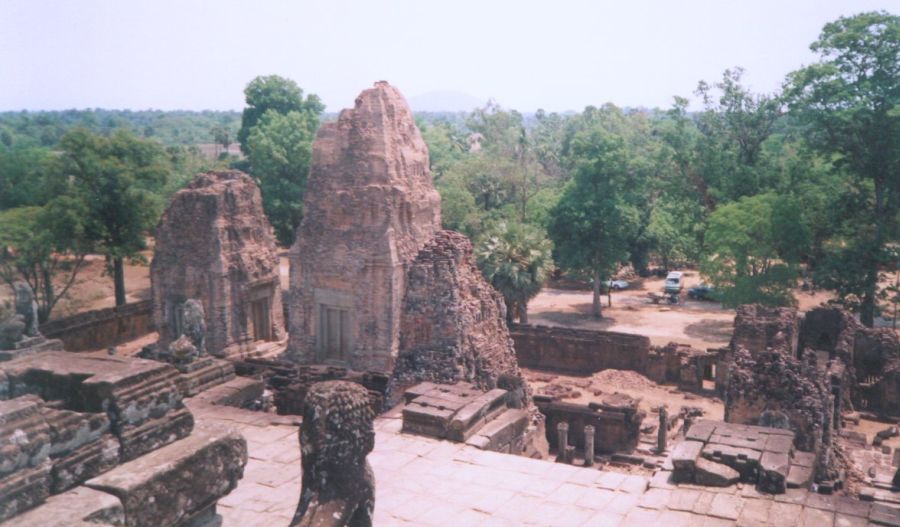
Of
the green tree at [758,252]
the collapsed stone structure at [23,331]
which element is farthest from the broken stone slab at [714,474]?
the green tree at [758,252]

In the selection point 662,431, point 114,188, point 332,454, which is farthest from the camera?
point 114,188

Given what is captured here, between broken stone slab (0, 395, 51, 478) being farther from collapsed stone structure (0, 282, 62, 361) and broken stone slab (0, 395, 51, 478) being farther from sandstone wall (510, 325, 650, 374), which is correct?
sandstone wall (510, 325, 650, 374)

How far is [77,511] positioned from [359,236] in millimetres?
14410

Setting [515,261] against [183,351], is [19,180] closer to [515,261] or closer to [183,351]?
[515,261]

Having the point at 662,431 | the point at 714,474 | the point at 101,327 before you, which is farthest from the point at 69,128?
the point at 714,474

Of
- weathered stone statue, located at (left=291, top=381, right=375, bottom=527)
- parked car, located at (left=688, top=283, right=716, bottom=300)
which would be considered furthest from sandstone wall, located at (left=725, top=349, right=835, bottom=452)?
parked car, located at (left=688, top=283, right=716, bottom=300)

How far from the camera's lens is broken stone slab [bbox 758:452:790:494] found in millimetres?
9789

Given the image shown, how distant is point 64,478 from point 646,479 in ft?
27.7

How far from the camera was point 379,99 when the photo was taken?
19016 millimetres

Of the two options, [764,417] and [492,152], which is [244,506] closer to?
[764,417]

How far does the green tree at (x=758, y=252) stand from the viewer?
1156 inches

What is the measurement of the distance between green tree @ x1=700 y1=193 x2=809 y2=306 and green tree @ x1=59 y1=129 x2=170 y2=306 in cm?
2369

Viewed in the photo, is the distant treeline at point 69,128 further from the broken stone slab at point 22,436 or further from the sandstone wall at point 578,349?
the broken stone slab at point 22,436

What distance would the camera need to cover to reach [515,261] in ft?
91.8
